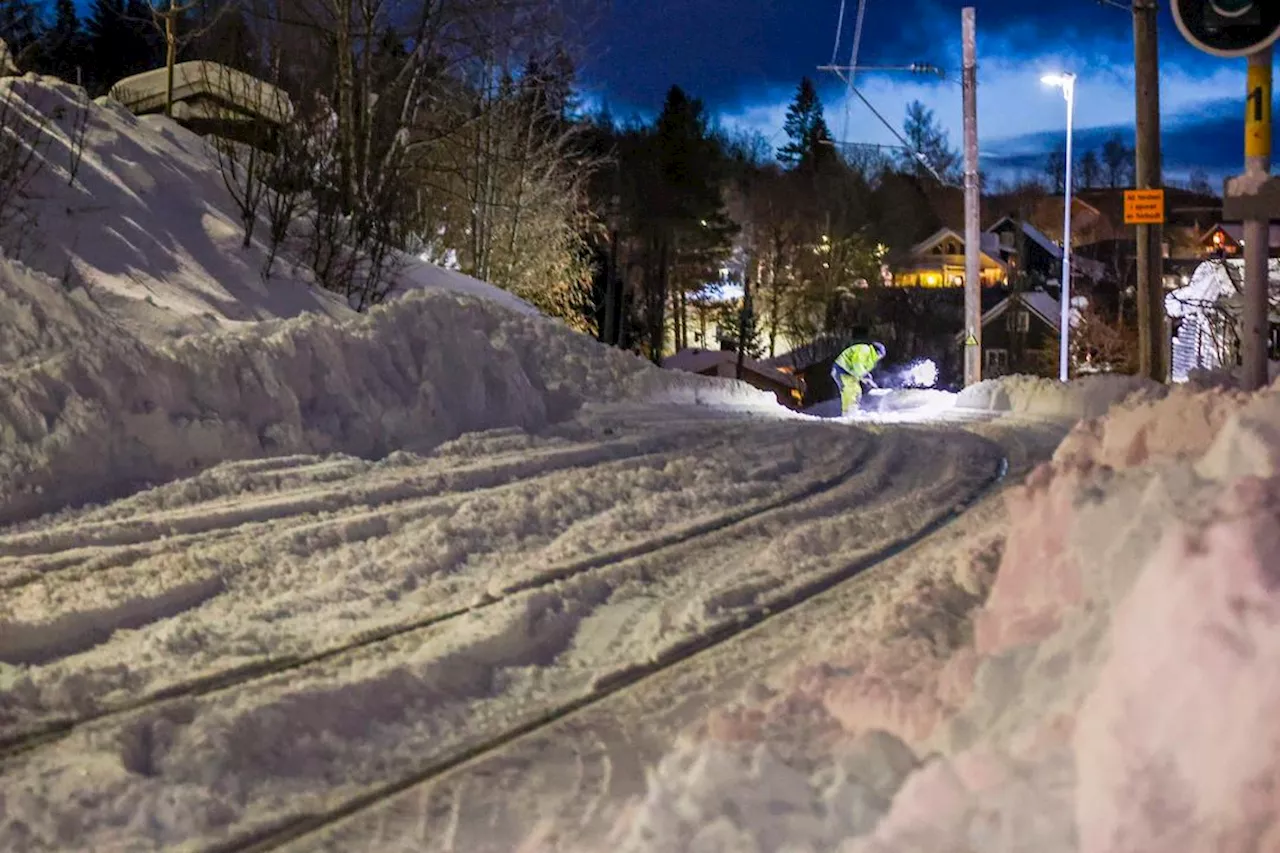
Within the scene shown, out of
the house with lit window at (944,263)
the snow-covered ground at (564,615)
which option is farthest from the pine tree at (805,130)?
the snow-covered ground at (564,615)

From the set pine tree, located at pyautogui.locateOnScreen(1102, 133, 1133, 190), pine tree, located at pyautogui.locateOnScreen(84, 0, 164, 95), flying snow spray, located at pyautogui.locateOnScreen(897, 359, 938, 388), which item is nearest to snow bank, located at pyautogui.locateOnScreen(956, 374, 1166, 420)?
flying snow spray, located at pyautogui.locateOnScreen(897, 359, 938, 388)

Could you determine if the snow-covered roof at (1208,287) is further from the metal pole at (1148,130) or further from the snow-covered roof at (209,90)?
the snow-covered roof at (209,90)

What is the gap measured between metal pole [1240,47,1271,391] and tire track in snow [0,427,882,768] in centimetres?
343

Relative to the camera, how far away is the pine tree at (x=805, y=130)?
9352 centimetres

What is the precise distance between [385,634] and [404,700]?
965 millimetres

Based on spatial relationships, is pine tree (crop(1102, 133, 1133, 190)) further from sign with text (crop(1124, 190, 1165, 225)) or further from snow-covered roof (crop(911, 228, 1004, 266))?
sign with text (crop(1124, 190, 1165, 225))

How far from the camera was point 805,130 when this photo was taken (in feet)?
331

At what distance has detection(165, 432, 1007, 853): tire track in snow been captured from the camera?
164 inches

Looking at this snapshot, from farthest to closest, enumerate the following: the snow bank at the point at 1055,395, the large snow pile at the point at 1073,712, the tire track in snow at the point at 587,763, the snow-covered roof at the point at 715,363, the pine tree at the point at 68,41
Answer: the snow-covered roof at the point at 715,363
the pine tree at the point at 68,41
the snow bank at the point at 1055,395
the tire track in snow at the point at 587,763
the large snow pile at the point at 1073,712

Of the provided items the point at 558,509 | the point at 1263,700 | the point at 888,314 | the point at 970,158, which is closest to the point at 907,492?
the point at 558,509

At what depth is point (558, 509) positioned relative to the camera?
30.2 ft

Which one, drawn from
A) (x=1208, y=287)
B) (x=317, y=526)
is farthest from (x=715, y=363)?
(x=317, y=526)

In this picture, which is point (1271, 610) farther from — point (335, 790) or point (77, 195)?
point (77, 195)

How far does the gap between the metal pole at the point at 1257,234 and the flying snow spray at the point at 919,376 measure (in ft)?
129
